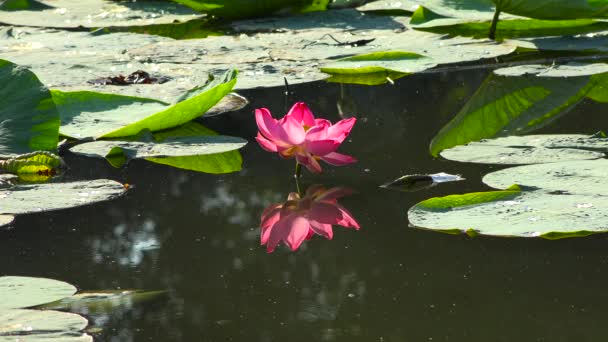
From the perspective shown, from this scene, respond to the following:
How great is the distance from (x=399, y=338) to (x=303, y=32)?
2.57 m

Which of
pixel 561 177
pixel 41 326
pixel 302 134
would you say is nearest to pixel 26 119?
pixel 302 134

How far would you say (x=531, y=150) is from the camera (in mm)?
2012

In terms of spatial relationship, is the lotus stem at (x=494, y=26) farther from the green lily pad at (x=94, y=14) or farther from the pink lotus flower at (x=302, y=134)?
the pink lotus flower at (x=302, y=134)

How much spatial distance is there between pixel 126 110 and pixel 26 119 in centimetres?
34

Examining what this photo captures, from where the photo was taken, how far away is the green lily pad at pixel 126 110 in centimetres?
227

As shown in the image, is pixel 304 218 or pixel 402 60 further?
pixel 402 60

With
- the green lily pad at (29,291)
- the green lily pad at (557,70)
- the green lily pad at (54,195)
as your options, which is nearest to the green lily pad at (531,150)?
the green lily pad at (54,195)

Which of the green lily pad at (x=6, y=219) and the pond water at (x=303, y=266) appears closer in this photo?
the pond water at (x=303, y=266)

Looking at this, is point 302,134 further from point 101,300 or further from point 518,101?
point 518,101

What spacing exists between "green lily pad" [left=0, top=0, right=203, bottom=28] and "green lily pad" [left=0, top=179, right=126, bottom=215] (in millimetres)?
2294

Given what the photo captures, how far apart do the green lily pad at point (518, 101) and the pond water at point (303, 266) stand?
153 millimetres

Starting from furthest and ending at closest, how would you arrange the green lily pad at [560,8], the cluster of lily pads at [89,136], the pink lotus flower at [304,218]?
1. the green lily pad at [560,8]
2. the cluster of lily pads at [89,136]
3. the pink lotus flower at [304,218]

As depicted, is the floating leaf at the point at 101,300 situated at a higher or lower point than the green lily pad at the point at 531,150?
lower

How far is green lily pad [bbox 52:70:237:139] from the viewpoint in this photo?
2266mm
